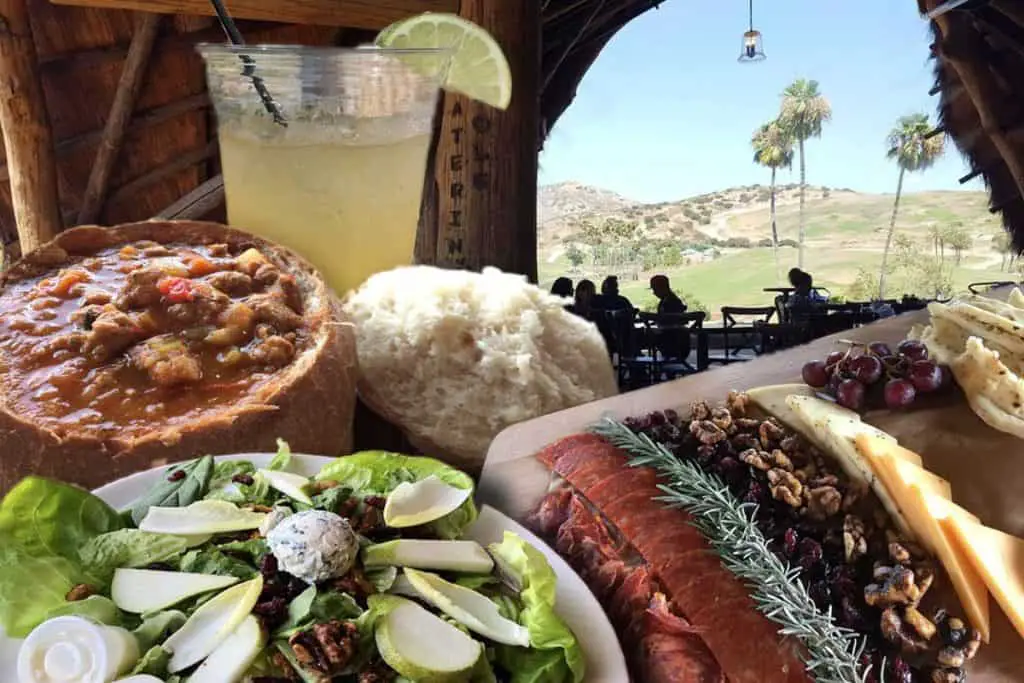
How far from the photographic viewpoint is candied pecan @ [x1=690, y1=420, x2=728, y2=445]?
1.19 meters

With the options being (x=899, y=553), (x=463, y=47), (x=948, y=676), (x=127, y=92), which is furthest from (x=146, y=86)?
(x=948, y=676)

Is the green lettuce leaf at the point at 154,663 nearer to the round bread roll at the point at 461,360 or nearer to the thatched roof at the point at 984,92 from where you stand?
the round bread roll at the point at 461,360

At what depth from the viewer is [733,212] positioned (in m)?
1.78

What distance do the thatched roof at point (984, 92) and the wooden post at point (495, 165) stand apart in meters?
0.80

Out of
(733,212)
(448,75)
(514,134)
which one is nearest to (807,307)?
(733,212)

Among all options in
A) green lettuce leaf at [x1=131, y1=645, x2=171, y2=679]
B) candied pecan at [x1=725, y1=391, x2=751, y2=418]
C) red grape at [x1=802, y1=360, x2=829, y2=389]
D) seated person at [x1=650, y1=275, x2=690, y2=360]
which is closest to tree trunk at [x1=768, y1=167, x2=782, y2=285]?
seated person at [x1=650, y1=275, x2=690, y2=360]

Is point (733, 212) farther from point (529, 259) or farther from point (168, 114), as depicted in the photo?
point (168, 114)

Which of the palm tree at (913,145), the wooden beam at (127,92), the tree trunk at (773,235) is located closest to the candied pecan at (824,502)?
the tree trunk at (773,235)

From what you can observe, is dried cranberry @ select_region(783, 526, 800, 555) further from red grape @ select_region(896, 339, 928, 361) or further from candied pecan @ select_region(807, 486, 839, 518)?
red grape @ select_region(896, 339, 928, 361)

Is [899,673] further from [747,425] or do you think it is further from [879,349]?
[879,349]

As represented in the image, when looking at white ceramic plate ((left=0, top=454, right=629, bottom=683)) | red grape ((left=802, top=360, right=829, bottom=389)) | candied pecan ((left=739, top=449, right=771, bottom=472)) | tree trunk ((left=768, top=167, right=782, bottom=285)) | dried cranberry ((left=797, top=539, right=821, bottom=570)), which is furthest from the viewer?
tree trunk ((left=768, top=167, right=782, bottom=285))

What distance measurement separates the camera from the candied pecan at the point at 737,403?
128cm

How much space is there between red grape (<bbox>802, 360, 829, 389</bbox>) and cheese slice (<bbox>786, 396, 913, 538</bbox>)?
0.10 metres

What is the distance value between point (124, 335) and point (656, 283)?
1.02m
